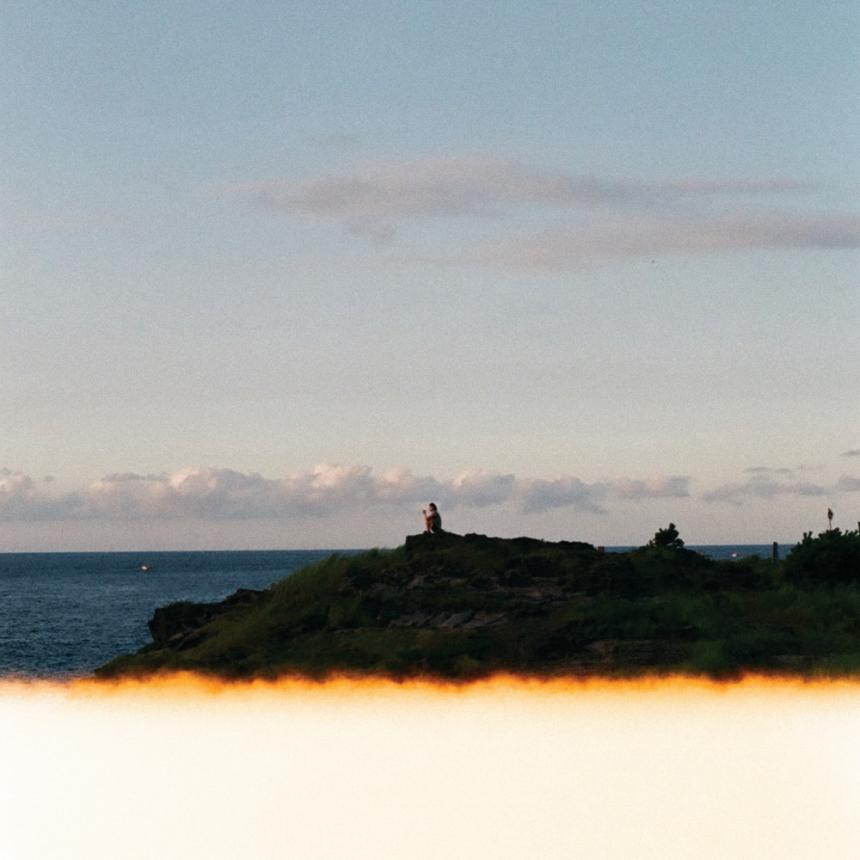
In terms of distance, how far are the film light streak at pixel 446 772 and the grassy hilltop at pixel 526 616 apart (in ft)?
5.95

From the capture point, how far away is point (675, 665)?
30516 millimetres

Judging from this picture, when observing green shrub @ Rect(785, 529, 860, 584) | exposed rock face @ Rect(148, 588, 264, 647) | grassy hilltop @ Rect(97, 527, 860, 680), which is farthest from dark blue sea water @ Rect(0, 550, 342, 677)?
green shrub @ Rect(785, 529, 860, 584)

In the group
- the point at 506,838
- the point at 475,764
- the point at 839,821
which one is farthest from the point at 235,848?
the point at 839,821

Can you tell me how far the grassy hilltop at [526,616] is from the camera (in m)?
31.5

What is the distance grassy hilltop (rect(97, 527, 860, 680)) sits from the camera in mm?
31484

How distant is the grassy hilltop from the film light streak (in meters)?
1.81

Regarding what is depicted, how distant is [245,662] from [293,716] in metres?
5.76

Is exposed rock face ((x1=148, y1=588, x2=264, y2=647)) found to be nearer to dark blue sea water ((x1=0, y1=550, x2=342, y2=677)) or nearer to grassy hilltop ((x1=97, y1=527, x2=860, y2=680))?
grassy hilltop ((x1=97, y1=527, x2=860, y2=680))

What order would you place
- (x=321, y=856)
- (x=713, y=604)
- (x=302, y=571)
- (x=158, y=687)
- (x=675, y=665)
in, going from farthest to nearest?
(x=302, y=571) → (x=713, y=604) → (x=158, y=687) → (x=675, y=665) → (x=321, y=856)

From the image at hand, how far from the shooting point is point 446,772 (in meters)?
22.3

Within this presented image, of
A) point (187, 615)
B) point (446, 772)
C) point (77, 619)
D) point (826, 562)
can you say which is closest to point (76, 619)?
point (77, 619)

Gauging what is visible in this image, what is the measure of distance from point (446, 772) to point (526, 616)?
1241 cm

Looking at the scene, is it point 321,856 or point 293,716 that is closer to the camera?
point 321,856

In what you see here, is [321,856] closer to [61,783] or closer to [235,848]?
[235,848]
